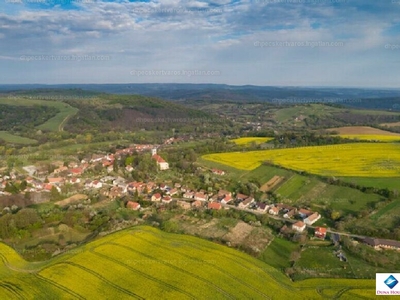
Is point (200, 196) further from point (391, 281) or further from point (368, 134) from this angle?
point (368, 134)

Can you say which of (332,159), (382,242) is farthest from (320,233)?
(332,159)

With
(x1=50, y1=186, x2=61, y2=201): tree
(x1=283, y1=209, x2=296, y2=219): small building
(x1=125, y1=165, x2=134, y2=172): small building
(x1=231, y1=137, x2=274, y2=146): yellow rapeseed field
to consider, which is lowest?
(x1=283, y1=209, x2=296, y2=219): small building

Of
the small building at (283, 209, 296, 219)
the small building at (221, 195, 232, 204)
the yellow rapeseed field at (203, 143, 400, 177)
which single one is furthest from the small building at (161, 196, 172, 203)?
the yellow rapeseed field at (203, 143, 400, 177)

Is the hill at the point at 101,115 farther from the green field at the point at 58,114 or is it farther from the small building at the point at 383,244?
the small building at the point at 383,244

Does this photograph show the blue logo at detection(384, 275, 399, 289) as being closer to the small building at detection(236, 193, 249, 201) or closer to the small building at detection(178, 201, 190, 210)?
the small building at detection(236, 193, 249, 201)

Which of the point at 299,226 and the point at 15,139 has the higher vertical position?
the point at 15,139

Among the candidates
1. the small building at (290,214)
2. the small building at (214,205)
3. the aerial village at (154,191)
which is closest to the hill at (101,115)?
the aerial village at (154,191)

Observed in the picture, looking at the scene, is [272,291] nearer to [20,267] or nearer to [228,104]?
[20,267]
